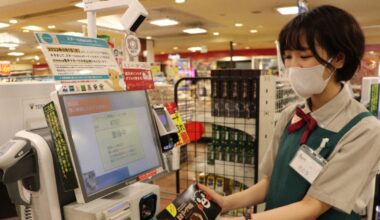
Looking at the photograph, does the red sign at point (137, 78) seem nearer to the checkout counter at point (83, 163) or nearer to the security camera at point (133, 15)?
the checkout counter at point (83, 163)

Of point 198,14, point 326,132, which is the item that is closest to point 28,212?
point 326,132

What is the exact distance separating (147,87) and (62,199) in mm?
546

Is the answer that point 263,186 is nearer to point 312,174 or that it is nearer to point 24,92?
point 312,174

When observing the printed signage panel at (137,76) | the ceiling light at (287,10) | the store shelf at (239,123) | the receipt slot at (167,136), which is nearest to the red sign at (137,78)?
the printed signage panel at (137,76)

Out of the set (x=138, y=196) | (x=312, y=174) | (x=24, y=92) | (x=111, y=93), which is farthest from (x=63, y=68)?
(x=312, y=174)

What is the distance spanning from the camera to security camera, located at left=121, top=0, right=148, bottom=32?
143 centimetres

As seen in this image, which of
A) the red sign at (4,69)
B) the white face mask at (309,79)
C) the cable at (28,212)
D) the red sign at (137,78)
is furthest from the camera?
the red sign at (4,69)

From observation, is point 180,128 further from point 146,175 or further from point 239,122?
point 239,122

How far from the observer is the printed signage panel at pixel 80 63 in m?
1.00

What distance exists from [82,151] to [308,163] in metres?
0.76

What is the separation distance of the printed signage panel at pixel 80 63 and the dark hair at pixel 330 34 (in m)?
0.67

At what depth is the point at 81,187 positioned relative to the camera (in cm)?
95

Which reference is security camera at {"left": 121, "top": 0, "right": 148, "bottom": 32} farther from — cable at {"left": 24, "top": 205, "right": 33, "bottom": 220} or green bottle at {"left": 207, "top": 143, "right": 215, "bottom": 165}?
green bottle at {"left": 207, "top": 143, "right": 215, "bottom": 165}

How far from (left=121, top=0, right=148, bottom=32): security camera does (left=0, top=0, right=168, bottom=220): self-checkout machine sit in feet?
1.02
